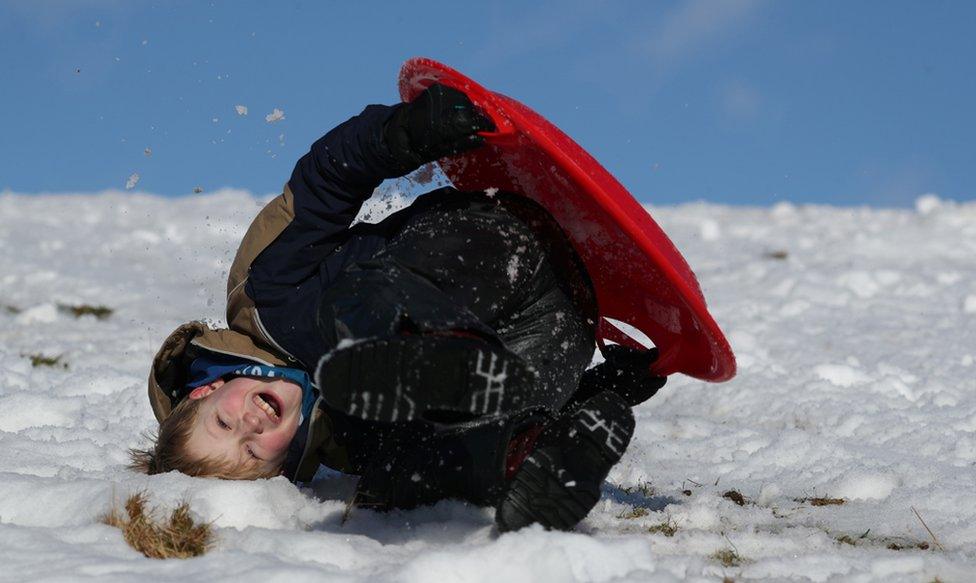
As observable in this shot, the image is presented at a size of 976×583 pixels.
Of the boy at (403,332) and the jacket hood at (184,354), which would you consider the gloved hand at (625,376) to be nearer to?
the boy at (403,332)

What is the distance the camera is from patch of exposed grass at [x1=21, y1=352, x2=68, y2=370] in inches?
215

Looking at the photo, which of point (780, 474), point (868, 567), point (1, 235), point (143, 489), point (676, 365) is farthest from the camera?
point (1, 235)

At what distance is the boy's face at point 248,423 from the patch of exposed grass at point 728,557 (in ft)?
4.27

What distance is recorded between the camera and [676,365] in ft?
10.6

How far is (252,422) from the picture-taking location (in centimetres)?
291

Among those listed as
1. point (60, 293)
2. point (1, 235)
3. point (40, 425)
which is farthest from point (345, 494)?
point (1, 235)

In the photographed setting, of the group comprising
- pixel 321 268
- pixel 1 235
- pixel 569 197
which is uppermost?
pixel 1 235

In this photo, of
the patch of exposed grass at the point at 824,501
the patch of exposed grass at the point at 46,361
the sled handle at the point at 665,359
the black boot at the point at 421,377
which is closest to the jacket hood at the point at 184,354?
the black boot at the point at 421,377

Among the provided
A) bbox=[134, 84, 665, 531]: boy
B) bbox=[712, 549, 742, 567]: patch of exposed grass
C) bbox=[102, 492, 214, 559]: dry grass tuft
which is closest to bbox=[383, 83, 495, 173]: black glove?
bbox=[134, 84, 665, 531]: boy

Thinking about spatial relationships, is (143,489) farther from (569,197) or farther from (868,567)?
(868,567)

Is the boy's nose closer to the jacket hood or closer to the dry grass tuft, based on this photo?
the jacket hood

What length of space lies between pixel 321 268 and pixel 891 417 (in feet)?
9.12

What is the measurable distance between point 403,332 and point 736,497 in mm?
1439

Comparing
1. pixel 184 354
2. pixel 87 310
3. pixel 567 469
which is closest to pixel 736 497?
pixel 567 469
